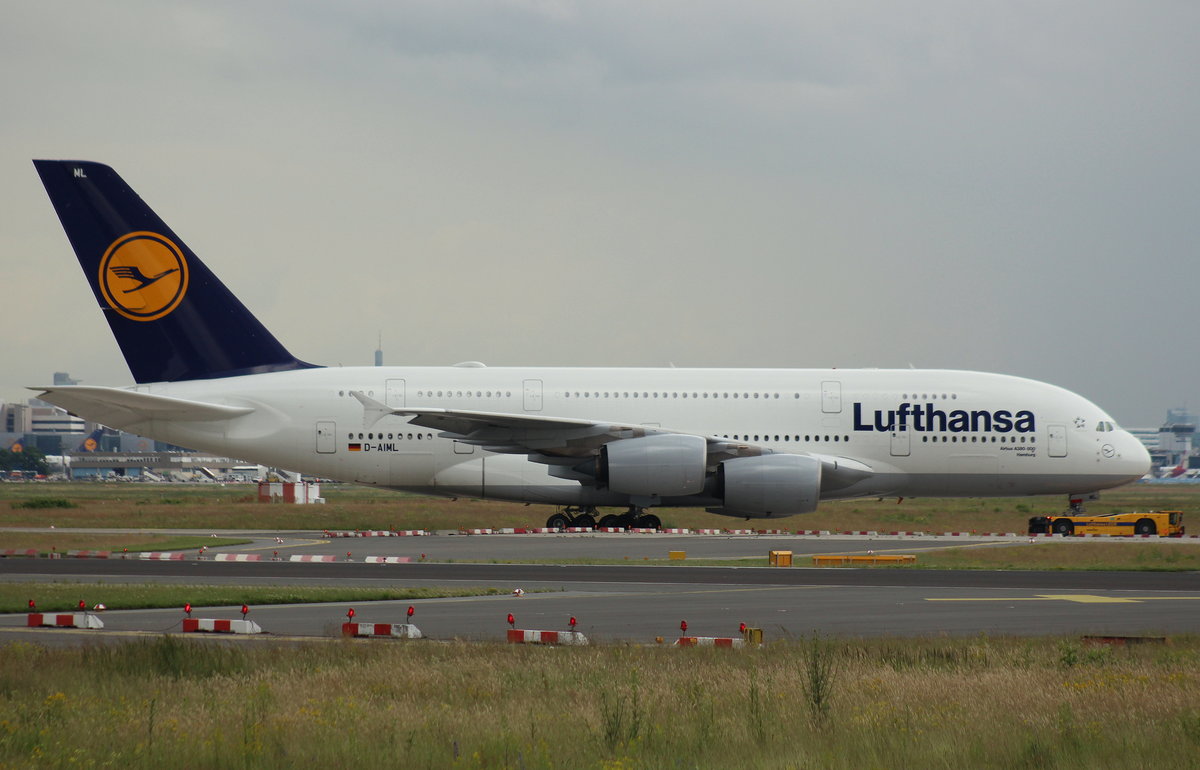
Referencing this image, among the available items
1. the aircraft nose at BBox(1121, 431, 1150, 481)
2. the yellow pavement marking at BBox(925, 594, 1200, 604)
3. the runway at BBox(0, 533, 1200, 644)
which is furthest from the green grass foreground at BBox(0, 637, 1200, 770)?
the aircraft nose at BBox(1121, 431, 1150, 481)

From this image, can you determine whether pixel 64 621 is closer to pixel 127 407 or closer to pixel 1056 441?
pixel 127 407

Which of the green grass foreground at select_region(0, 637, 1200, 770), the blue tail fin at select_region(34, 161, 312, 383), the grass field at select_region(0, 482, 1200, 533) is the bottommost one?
the green grass foreground at select_region(0, 637, 1200, 770)

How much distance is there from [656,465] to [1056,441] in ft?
37.4

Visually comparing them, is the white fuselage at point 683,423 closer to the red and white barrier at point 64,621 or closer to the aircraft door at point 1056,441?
the aircraft door at point 1056,441

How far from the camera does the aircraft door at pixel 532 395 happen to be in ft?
106

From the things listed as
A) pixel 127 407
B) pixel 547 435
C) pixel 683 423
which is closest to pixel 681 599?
pixel 547 435

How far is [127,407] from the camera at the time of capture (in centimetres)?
3095

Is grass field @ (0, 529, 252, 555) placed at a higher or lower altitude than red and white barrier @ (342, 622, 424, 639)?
higher

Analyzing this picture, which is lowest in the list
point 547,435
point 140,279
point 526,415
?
point 547,435

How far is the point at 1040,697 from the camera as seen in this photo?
9.43m

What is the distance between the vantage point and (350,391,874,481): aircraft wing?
30.0 metres

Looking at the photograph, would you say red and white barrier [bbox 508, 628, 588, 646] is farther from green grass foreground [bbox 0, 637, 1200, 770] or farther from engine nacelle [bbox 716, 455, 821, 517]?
engine nacelle [bbox 716, 455, 821, 517]

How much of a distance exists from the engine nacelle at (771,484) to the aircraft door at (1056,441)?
7.06 metres

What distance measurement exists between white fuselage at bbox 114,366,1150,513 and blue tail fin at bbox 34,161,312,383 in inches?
30.7
